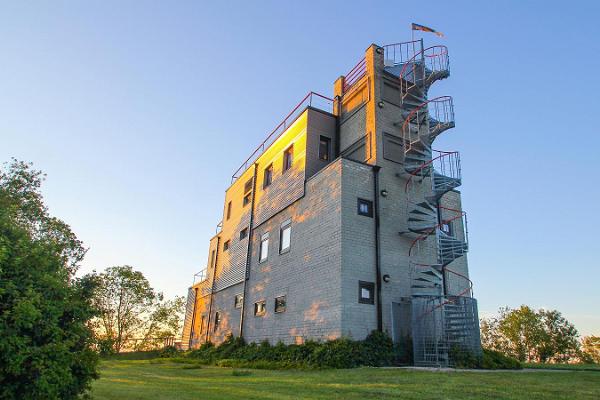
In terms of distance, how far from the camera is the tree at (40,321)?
3.99 metres

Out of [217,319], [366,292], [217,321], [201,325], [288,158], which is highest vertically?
[288,158]

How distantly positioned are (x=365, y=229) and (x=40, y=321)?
37.8ft

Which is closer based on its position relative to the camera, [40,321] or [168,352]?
[40,321]

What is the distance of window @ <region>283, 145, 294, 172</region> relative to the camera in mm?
19891

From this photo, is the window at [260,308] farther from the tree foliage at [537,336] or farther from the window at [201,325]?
the tree foliage at [537,336]

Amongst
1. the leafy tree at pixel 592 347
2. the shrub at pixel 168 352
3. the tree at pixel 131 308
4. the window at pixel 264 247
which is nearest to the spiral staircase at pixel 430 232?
the window at pixel 264 247

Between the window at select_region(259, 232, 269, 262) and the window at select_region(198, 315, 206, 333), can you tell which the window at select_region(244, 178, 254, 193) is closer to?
the window at select_region(259, 232, 269, 262)

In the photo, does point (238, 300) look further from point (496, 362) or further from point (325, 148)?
point (496, 362)

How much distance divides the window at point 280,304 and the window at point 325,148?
6.27 meters

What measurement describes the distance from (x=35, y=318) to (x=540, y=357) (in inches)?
1761

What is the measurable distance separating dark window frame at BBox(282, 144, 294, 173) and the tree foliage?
Answer: 31.1 meters

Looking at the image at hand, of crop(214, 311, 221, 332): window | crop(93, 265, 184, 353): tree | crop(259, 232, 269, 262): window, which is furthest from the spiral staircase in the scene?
crop(93, 265, 184, 353): tree

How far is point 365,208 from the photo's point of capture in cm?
1507

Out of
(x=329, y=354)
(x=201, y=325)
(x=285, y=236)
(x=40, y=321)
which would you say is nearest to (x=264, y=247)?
(x=285, y=236)
